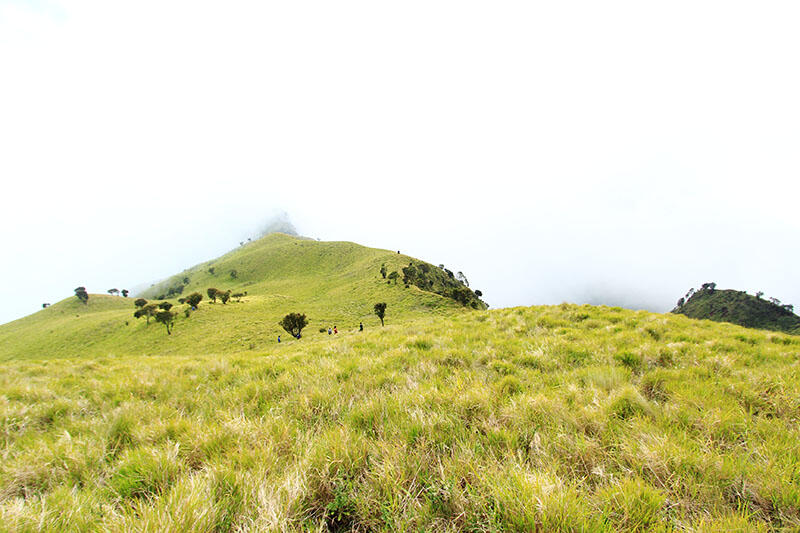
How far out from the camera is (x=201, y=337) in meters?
58.4

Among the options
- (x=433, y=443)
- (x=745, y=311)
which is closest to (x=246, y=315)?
(x=433, y=443)

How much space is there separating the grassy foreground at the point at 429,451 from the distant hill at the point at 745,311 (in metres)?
149

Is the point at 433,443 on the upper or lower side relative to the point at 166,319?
upper

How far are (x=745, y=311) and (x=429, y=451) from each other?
633ft

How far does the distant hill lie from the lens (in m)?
112

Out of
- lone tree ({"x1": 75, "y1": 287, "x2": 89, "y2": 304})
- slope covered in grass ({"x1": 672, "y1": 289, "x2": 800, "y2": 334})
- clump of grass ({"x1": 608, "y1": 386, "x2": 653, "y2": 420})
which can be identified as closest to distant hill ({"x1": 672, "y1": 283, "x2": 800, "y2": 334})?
slope covered in grass ({"x1": 672, "y1": 289, "x2": 800, "y2": 334})

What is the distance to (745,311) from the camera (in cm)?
12112

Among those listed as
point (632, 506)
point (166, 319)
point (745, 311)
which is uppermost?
point (632, 506)

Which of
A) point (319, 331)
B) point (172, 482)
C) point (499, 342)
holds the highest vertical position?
point (172, 482)

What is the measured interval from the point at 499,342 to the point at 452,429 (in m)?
4.09

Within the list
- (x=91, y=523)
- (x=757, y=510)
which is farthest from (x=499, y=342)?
(x=91, y=523)

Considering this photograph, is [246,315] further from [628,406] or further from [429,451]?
[628,406]

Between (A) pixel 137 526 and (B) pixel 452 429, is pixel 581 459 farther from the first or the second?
(A) pixel 137 526

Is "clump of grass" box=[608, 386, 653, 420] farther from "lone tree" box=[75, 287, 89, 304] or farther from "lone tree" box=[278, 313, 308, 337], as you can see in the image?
"lone tree" box=[75, 287, 89, 304]
